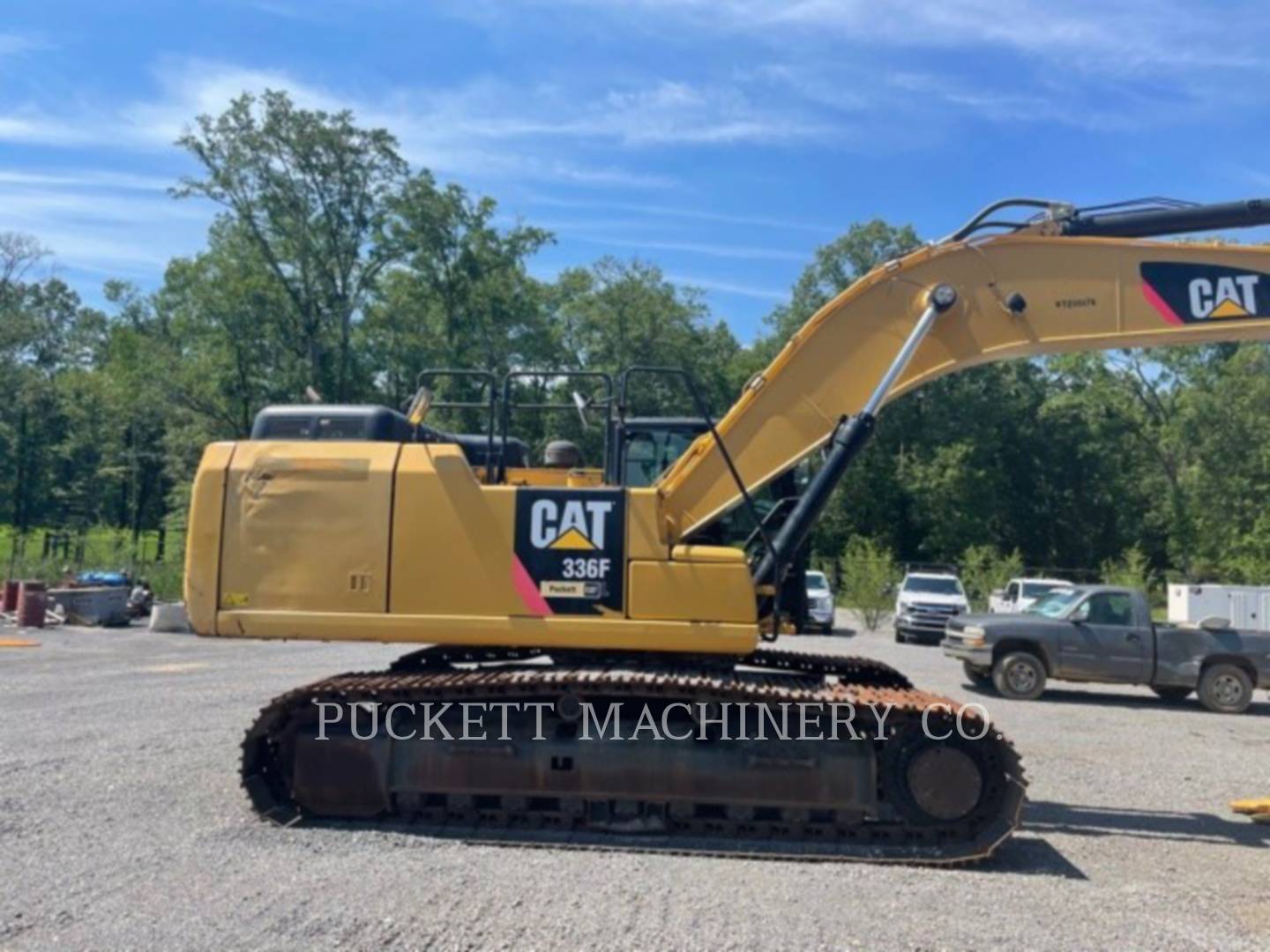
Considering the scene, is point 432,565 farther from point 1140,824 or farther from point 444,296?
point 444,296

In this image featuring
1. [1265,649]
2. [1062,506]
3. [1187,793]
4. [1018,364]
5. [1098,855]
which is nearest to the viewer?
[1098,855]

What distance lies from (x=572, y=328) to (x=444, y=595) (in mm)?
48921

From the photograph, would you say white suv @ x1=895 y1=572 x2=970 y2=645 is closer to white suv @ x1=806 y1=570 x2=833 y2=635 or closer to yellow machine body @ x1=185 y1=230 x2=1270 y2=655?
white suv @ x1=806 y1=570 x2=833 y2=635

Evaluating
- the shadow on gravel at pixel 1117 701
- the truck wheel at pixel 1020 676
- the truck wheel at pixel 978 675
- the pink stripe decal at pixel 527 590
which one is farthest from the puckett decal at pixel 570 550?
the truck wheel at pixel 978 675

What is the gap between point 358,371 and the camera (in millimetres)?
45844

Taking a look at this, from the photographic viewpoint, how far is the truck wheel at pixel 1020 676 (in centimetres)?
1566

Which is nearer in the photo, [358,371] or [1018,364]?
[358,371]

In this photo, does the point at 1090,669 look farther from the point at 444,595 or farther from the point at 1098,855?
the point at 444,595

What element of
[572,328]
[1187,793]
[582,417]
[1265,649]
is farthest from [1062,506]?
[582,417]

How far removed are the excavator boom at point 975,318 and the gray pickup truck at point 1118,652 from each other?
8.71 metres

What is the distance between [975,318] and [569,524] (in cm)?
326

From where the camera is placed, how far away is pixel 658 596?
24.2 ft

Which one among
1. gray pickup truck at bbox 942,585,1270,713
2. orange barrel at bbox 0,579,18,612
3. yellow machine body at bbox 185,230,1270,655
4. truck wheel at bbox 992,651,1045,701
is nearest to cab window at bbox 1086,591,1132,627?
gray pickup truck at bbox 942,585,1270,713

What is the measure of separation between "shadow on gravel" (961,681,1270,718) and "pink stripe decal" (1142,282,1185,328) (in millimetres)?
8862
